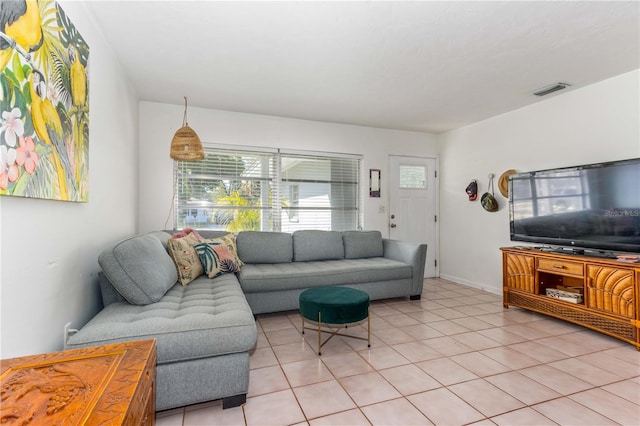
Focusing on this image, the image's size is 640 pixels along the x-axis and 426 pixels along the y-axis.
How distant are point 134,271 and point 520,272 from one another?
368 cm

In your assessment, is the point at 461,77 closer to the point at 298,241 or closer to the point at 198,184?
the point at 298,241

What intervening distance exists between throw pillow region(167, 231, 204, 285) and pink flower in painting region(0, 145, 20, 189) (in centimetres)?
159

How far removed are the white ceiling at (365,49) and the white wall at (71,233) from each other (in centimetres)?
35

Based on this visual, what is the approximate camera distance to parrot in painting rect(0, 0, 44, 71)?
1139 millimetres

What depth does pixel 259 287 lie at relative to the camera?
3.17 metres

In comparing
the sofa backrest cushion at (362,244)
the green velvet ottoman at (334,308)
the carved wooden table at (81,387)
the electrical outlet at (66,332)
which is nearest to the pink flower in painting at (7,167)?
the carved wooden table at (81,387)

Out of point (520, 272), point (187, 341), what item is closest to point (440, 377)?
point (187, 341)

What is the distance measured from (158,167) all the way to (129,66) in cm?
125

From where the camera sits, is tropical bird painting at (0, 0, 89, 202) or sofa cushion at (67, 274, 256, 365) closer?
tropical bird painting at (0, 0, 89, 202)

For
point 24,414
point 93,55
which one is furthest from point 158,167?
point 24,414

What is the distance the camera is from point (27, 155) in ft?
4.25

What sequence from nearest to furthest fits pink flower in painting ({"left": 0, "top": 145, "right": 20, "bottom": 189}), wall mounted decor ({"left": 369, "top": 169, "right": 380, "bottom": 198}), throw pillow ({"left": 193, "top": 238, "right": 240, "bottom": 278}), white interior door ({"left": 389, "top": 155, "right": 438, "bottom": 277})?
1. pink flower in painting ({"left": 0, "top": 145, "right": 20, "bottom": 189})
2. throw pillow ({"left": 193, "top": 238, "right": 240, "bottom": 278})
3. wall mounted decor ({"left": 369, "top": 169, "right": 380, "bottom": 198})
4. white interior door ({"left": 389, "top": 155, "right": 438, "bottom": 277})

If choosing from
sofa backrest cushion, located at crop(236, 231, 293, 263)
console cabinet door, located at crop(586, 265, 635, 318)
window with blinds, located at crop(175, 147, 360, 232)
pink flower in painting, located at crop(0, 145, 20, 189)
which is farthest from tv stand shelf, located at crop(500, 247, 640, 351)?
pink flower in painting, located at crop(0, 145, 20, 189)

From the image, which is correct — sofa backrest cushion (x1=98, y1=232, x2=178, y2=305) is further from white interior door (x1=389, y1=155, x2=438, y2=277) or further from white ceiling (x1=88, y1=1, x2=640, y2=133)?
white interior door (x1=389, y1=155, x2=438, y2=277)
